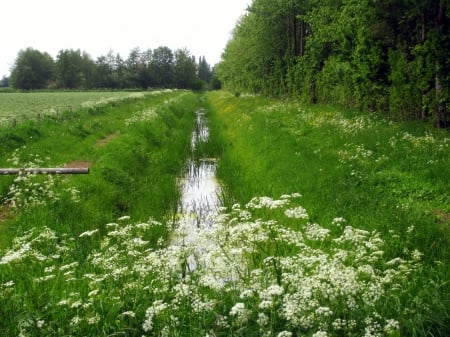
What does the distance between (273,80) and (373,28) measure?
2603 centimetres

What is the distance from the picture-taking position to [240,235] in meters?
5.48

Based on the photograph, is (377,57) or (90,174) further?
(377,57)

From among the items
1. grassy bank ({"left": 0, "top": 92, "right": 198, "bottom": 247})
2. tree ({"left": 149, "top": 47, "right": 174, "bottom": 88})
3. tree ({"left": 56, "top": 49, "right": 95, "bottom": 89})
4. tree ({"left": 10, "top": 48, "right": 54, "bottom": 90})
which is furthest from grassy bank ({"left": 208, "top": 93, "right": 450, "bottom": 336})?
tree ({"left": 10, "top": 48, "right": 54, "bottom": 90})

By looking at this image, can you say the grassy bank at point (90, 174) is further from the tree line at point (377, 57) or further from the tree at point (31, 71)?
the tree at point (31, 71)

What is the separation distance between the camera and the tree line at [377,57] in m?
15.7

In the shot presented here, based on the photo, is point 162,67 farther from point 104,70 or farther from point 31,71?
point 31,71

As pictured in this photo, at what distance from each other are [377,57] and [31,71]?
125 metres

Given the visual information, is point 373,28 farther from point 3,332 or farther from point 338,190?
point 3,332

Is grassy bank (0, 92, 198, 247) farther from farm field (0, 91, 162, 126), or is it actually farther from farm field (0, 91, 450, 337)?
farm field (0, 91, 162, 126)

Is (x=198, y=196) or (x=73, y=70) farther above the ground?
(x=73, y=70)

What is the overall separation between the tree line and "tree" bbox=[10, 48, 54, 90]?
105 metres

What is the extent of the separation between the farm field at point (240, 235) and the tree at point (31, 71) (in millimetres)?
113794

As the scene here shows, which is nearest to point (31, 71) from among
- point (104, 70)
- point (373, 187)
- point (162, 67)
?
point (104, 70)

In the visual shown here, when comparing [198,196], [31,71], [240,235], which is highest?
[31,71]
